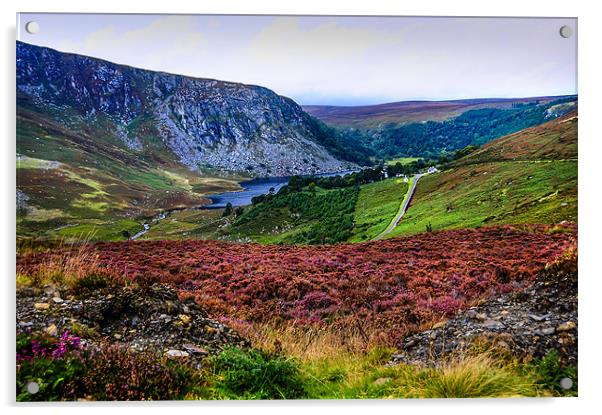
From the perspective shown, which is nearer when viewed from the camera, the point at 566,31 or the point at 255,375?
the point at 255,375

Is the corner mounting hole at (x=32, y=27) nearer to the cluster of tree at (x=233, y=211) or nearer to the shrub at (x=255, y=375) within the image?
the cluster of tree at (x=233, y=211)

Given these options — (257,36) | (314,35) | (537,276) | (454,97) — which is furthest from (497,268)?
(257,36)

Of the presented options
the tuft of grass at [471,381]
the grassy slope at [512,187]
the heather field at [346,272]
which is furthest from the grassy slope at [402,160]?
the tuft of grass at [471,381]

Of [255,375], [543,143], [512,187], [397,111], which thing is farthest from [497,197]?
[255,375]

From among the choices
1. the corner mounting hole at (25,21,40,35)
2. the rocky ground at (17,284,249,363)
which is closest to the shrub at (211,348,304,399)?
the rocky ground at (17,284,249,363)

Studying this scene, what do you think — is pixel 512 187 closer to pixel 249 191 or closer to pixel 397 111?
pixel 397 111
